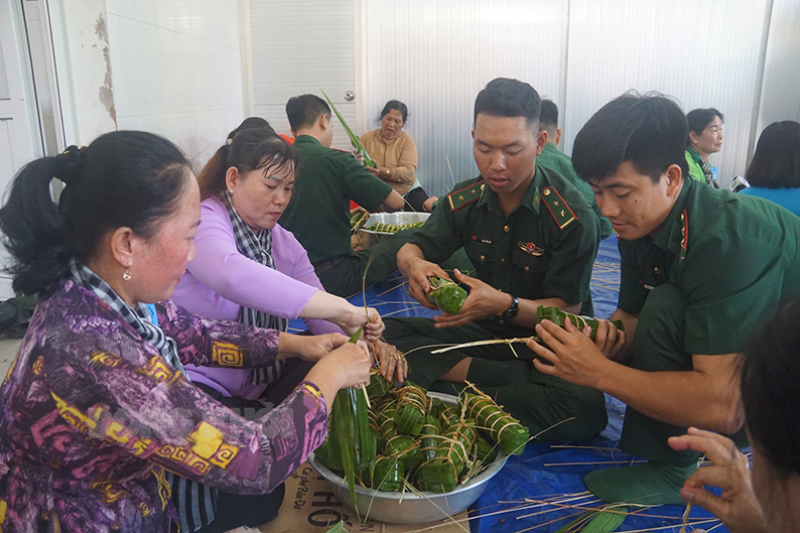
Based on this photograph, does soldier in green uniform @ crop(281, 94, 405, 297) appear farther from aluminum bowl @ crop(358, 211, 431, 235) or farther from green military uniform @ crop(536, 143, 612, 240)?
green military uniform @ crop(536, 143, 612, 240)

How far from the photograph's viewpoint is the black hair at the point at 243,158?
1.98 metres

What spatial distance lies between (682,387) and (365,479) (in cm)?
87

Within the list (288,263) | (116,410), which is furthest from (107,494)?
(288,263)

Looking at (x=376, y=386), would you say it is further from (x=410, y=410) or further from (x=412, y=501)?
(x=412, y=501)

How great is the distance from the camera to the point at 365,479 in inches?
60.1

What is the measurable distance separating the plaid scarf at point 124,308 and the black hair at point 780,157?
405 cm

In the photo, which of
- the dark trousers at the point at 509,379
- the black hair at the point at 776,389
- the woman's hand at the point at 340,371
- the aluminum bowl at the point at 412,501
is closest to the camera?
the black hair at the point at 776,389

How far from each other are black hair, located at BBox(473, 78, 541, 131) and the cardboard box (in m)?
1.39

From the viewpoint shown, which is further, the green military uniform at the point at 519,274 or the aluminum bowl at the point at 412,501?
the green military uniform at the point at 519,274

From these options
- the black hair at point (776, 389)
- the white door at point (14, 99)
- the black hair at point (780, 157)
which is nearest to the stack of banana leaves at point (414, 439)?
the black hair at point (776, 389)

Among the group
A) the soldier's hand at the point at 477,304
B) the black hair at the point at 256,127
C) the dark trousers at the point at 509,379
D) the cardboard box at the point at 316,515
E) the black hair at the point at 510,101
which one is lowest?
the cardboard box at the point at 316,515

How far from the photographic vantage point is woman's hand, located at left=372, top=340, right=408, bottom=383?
1.80 meters

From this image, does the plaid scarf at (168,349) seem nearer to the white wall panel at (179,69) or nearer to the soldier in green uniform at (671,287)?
the soldier in green uniform at (671,287)

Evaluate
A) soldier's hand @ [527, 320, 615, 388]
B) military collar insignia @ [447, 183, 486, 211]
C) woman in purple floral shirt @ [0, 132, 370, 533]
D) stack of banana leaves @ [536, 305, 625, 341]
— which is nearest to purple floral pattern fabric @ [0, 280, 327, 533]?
woman in purple floral shirt @ [0, 132, 370, 533]
